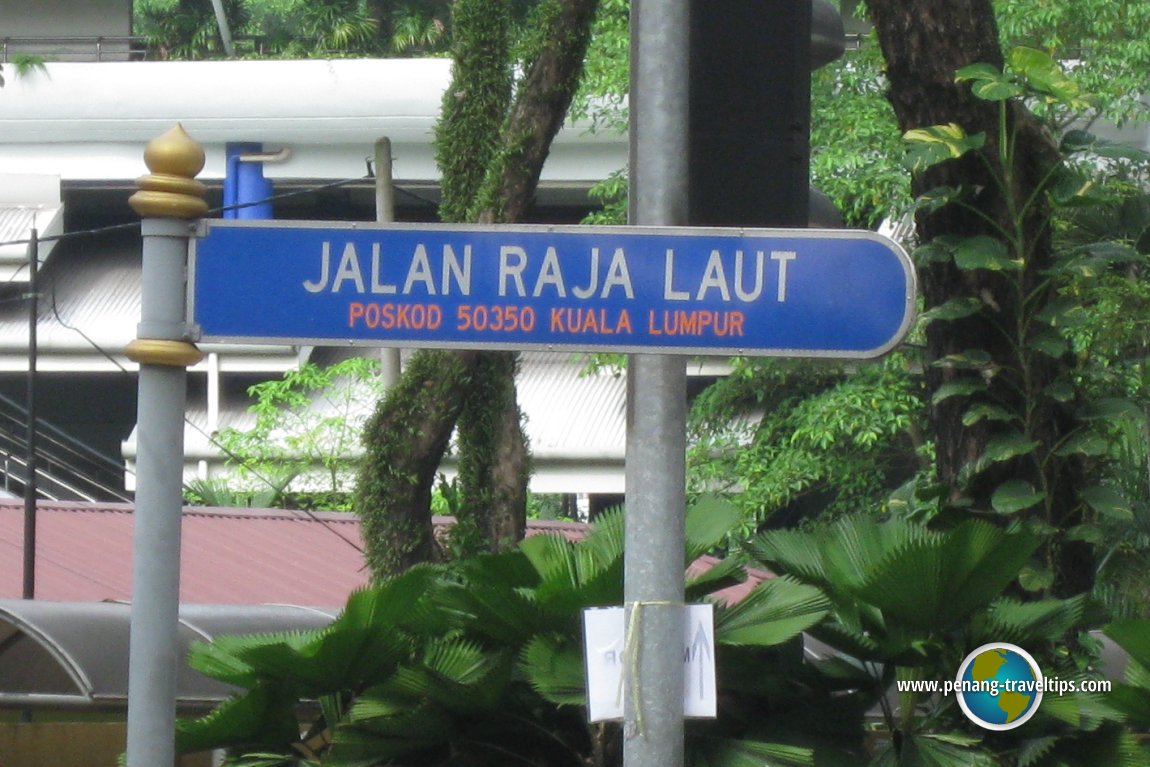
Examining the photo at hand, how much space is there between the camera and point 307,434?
1934 centimetres

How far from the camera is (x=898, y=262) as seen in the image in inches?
129

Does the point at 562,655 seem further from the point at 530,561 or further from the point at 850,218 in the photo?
the point at 850,218

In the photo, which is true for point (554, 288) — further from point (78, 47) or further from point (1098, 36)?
point (78, 47)

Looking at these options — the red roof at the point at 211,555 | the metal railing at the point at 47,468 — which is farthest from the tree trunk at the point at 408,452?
the metal railing at the point at 47,468

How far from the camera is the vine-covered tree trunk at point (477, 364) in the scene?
752 centimetres

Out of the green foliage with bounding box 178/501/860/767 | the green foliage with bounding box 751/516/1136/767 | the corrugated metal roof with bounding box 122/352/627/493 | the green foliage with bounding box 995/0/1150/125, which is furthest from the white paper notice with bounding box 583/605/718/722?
the corrugated metal roof with bounding box 122/352/627/493

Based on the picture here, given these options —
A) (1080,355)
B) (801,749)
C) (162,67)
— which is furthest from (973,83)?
(162,67)

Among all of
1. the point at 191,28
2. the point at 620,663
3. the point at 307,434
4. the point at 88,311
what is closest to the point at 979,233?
the point at 620,663

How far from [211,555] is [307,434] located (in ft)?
21.2

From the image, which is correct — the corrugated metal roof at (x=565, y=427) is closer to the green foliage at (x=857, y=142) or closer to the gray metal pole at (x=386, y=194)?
the green foliage at (x=857, y=142)

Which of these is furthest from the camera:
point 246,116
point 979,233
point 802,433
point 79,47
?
point 79,47

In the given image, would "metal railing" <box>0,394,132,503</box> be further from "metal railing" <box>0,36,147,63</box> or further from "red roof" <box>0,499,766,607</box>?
"metal railing" <box>0,36,147,63</box>

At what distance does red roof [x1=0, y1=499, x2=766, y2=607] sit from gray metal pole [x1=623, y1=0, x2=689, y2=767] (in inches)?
286

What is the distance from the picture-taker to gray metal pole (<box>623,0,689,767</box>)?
3346 millimetres
